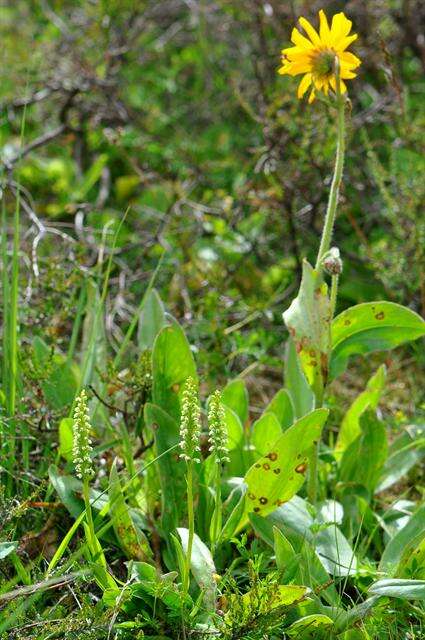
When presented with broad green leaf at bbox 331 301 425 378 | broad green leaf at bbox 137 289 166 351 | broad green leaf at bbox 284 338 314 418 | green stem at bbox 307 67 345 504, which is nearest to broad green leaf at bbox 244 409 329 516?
green stem at bbox 307 67 345 504

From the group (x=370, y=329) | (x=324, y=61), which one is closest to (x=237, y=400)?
(x=370, y=329)

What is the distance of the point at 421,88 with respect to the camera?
4270 millimetres

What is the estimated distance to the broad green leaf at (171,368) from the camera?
206cm

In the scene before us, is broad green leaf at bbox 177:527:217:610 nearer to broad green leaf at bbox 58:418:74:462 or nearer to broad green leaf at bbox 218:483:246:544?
broad green leaf at bbox 218:483:246:544

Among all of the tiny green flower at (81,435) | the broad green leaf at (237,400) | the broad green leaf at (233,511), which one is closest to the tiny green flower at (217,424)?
the tiny green flower at (81,435)

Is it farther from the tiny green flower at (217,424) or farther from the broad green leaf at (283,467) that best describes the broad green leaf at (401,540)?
the tiny green flower at (217,424)

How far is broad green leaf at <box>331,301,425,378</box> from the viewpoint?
200 cm

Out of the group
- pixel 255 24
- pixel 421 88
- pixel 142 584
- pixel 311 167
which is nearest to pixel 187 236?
pixel 311 167

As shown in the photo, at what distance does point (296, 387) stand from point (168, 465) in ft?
1.95

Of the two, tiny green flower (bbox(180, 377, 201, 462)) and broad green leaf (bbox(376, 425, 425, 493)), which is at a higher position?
tiny green flower (bbox(180, 377, 201, 462))

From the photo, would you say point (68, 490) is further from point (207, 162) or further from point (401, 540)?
point (207, 162)

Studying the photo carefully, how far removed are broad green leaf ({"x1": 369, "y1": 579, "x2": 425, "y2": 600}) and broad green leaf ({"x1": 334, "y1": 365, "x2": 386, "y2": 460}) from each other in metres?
0.69

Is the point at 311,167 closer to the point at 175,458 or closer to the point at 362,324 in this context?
the point at 362,324

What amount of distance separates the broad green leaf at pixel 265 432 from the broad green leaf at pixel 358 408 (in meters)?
0.27
